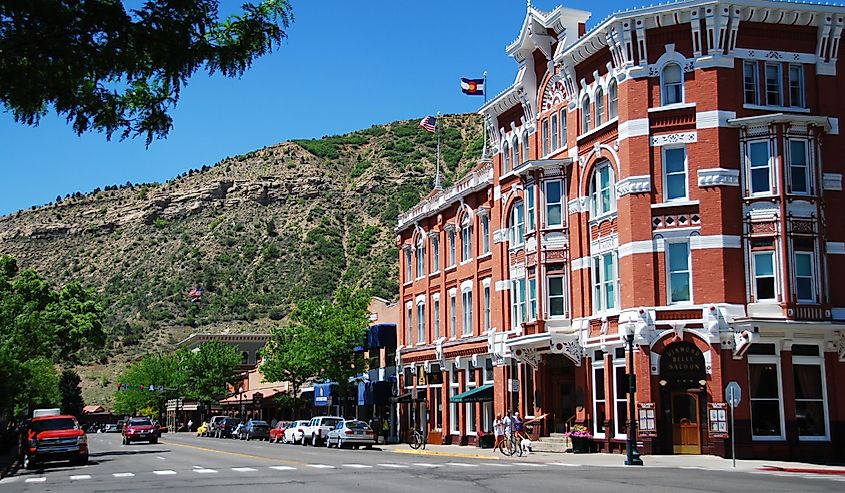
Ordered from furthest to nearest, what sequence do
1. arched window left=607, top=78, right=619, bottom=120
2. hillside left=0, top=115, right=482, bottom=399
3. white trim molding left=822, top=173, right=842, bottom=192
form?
hillside left=0, top=115, right=482, bottom=399 → arched window left=607, top=78, right=619, bottom=120 → white trim molding left=822, top=173, right=842, bottom=192

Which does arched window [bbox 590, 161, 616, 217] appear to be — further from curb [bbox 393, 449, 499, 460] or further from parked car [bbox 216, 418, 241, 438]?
parked car [bbox 216, 418, 241, 438]

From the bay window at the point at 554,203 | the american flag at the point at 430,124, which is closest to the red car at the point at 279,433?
the american flag at the point at 430,124

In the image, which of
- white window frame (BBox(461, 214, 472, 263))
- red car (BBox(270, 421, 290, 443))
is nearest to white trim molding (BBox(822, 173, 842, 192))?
white window frame (BBox(461, 214, 472, 263))

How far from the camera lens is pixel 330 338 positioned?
6531 cm

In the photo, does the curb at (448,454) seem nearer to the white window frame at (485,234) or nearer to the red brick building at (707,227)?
the red brick building at (707,227)

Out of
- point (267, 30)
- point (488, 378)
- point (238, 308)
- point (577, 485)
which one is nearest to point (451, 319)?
point (488, 378)

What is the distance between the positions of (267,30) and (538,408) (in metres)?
34.7

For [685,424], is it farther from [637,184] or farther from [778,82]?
[778,82]

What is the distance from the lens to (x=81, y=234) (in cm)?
17338

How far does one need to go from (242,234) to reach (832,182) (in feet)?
406

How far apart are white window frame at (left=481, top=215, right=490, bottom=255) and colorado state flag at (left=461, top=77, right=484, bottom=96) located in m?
6.96

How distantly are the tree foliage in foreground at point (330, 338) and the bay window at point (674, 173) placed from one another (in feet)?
108

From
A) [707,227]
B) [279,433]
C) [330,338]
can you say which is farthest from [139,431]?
[707,227]

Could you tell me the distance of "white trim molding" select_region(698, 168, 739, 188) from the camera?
1423 inches
